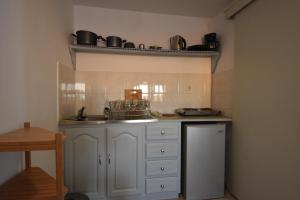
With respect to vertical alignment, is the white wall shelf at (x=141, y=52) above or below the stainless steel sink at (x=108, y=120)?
above

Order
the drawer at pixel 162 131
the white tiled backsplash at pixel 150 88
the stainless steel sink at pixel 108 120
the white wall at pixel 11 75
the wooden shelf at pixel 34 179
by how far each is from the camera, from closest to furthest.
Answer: the wooden shelf at pixel 34 179
the white wall at pixel 11 75
the stainless steel sink at pixel 108 120
the drawer at pixel 162 131
the white tiled backsplash at pixel 150 88

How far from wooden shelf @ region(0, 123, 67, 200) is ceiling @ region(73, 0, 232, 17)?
180cm

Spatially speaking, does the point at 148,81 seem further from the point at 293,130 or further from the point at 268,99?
the point at 293,130

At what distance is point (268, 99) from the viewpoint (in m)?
1.44

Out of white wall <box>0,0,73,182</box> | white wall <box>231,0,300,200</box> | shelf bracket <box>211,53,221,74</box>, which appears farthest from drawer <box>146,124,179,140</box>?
shelf bracket <box>211,53,221,74</box>

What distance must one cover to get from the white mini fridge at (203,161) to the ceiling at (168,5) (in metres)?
1.36

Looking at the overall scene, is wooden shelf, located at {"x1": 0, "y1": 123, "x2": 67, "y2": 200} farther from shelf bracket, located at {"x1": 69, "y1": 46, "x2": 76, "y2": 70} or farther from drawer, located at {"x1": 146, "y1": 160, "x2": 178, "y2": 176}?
shelf bracket, located at {"x1": 69, "y1": 46, "x2": 76, "y2": 70}

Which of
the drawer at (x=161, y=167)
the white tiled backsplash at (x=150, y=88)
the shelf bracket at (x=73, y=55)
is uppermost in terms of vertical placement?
the shelf bracket at (x=73, y=55)

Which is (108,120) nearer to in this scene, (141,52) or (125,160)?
(125,160)

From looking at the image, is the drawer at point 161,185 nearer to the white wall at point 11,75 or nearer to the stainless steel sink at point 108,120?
the stainless steel sink at point 108,120

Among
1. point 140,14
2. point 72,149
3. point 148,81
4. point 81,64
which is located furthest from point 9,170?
point 140,14

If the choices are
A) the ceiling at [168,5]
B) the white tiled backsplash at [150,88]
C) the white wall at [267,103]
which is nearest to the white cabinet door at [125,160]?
the white tiled backsplash at [150,88]

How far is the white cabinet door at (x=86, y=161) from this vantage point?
1625mm

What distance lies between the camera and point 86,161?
1.66 meters
